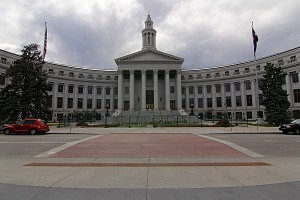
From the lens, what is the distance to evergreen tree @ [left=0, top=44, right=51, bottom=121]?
39.0 meters

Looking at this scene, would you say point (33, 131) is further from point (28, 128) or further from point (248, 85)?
point (248, 85)

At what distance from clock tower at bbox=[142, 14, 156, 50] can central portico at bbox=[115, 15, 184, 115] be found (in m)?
11.1

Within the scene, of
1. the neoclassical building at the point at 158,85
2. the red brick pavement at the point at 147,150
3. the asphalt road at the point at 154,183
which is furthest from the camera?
the neoclassical building at the point at 158,85

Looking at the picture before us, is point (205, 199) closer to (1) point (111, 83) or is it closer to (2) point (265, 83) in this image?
(2) point (265, 83)

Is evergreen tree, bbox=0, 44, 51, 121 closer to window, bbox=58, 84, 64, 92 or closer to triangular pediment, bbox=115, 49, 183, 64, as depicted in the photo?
triangular pediment, bbox=115, 49, 183, 64

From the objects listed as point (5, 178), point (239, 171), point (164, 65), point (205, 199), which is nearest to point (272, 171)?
point (239, 171)

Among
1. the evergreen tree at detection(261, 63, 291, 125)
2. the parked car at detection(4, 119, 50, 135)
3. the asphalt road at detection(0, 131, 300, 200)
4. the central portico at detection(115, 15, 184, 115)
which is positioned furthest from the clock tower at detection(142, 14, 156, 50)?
the asphalt road at detection(0, 131, 300, 200)

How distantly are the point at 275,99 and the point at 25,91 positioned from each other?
47.4 meters

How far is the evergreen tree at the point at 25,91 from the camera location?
1534 inches

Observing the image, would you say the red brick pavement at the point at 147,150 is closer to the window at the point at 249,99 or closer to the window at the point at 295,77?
the window at the point at 295,77

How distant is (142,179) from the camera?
7055mm

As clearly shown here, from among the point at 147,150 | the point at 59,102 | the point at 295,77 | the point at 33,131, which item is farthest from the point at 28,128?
the point at 295,77

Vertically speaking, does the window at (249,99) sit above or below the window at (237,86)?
below

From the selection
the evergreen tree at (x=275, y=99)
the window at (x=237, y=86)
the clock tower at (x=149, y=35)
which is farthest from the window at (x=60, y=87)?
the evergreen tree at (x=275, y=99)
